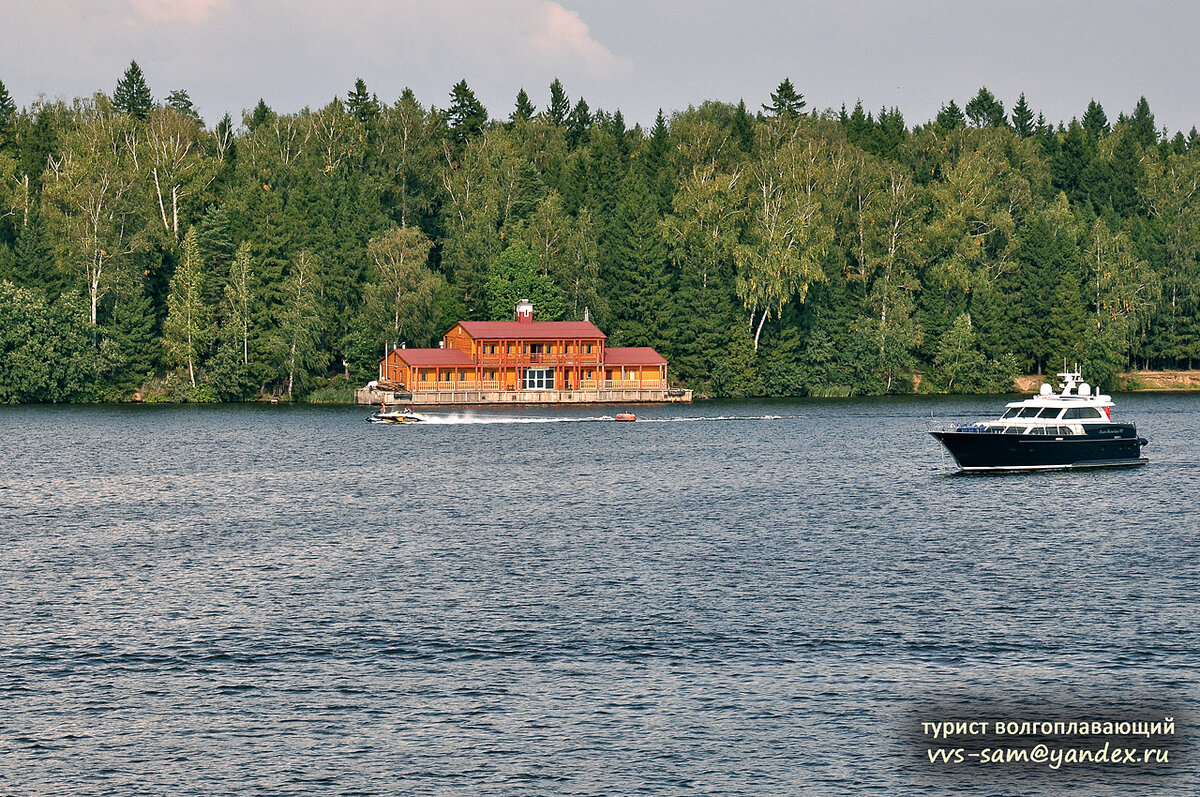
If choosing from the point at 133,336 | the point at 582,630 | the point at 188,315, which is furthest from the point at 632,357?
the point at 582,630

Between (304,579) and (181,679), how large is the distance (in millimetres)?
12709

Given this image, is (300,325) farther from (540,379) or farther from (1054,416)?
(1054,416)

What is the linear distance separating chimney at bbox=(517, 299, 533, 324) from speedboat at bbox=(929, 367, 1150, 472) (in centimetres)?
7961

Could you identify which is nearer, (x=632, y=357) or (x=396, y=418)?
(x=396, y=418)

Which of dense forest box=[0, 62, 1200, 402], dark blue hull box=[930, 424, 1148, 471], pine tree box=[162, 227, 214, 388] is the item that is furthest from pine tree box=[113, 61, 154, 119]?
dark blue hull box=[930, 424, 1148, 471]

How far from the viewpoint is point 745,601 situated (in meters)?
41.6

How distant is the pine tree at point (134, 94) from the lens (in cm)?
18475

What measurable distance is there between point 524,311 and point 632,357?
1276 cm

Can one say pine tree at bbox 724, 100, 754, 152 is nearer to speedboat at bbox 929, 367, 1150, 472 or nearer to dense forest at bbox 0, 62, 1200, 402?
dense forest at bbox 0, 62, 1200, 402

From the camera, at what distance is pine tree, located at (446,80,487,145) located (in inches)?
7343

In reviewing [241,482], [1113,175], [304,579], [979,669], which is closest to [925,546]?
[979,669]

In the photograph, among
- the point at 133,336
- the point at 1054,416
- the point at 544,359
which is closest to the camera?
the point at 1054,416

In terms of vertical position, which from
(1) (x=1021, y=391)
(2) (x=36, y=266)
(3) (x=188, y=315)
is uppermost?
(2) (x=36, y=266)

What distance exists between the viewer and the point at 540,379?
153625mm
